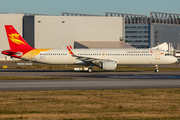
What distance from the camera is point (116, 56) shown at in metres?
48.2

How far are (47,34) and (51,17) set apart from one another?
20.6ft

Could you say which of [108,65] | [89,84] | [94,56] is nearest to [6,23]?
[94,56]

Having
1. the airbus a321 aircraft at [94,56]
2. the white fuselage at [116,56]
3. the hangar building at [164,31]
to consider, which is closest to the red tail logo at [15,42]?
the airbus a321 aircraft at [94,56]

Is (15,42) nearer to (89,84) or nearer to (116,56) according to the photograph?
(116,56)

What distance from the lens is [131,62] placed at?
48375 millimetres

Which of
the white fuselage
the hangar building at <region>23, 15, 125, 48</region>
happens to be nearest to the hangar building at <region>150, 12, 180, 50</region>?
the hangar building at <region>23, 15, 125, 48</region>

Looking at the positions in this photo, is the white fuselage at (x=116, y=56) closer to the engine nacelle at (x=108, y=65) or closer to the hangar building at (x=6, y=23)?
the engine nacelle at (x=108, y=65)

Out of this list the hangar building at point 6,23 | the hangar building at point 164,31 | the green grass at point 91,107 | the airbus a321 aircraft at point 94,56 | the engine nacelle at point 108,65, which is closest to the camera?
the green grass at point 91,107

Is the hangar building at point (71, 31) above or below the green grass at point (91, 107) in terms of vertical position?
above

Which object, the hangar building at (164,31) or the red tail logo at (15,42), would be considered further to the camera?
the hangar building at (164,31)

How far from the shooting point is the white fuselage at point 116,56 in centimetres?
4812

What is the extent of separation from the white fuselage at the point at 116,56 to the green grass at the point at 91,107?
27.9 metres

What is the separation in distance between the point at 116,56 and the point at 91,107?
32935 millimetres

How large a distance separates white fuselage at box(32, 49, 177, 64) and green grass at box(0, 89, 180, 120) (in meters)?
27.9
